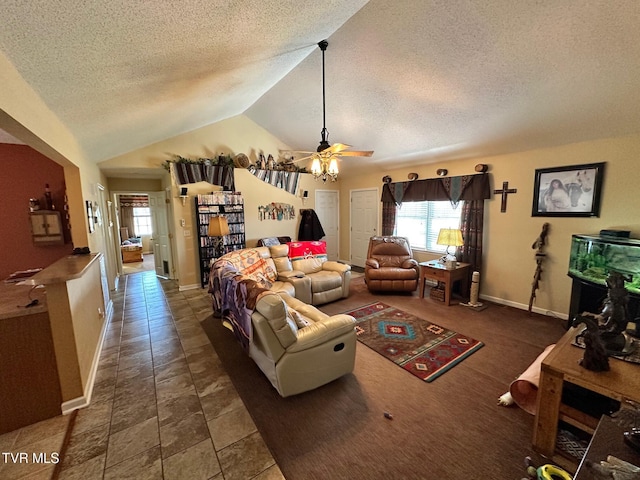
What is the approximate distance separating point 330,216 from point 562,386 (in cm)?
590

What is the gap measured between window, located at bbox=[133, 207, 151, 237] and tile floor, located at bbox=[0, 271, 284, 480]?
8813 millimetres

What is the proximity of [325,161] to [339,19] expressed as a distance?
1.33 m

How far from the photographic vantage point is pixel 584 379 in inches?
59.1

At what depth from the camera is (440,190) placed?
4.91 meters

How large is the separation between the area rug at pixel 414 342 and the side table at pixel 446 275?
0.87 metres

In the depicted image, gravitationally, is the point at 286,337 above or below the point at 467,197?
below

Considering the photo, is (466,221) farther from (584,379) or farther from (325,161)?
(584,379)

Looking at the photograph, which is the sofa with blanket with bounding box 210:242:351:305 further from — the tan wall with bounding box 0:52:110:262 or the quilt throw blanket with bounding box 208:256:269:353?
the tan wall with bounding box 0:52:110:262

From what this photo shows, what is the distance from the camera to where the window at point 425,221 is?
4.99 m

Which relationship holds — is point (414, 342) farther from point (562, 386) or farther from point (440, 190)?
point (440, 190)

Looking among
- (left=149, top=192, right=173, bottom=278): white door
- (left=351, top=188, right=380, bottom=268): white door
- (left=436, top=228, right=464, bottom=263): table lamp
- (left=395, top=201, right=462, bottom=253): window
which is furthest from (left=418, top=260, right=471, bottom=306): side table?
(left=149, top=192, right=173, bottom=278): white door

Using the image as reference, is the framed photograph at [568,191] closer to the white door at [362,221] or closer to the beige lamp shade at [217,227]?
the white door at [362,221]

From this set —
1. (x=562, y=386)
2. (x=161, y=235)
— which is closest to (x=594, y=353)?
(x=562, y=386)

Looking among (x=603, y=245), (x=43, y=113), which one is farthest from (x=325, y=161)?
(x=603, y=245)
